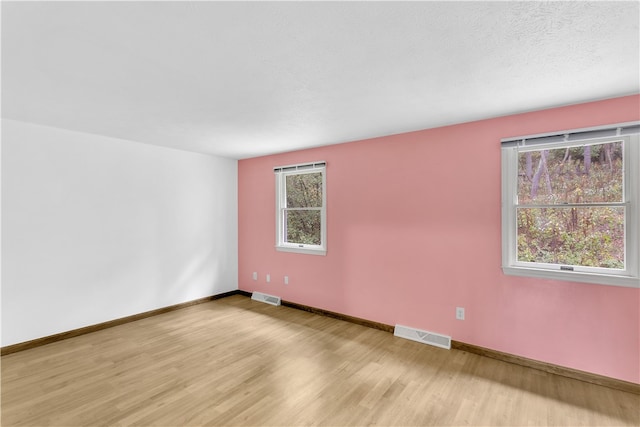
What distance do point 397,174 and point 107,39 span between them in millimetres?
2841

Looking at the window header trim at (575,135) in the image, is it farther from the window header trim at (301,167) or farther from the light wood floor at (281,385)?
the window header trim at (301,167)

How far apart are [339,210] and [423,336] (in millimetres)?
1798

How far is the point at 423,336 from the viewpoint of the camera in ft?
10.7

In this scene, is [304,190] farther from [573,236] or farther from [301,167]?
[573,236]

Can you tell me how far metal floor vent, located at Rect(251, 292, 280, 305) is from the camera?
15.3ft

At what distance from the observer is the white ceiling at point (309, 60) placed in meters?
1.41

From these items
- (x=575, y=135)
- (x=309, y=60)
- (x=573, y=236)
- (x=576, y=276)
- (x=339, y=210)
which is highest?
(x=309, y=60)

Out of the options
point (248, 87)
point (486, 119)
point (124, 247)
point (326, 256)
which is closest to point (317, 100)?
point (248, 87)

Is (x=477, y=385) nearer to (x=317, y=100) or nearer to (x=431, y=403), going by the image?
(x=431, y=403)

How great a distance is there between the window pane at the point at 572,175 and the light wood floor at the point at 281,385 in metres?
1.58

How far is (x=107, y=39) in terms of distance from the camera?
1610 millimetres

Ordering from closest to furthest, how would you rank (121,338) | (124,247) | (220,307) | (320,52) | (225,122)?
(320,52) < (225,122) < (121,338) < (124,247) < (220,307)

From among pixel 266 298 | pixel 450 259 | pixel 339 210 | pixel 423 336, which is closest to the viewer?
pixel 450 259

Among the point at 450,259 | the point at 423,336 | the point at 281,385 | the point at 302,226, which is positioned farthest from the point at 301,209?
the point at 281,385
